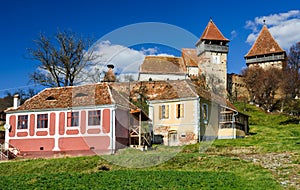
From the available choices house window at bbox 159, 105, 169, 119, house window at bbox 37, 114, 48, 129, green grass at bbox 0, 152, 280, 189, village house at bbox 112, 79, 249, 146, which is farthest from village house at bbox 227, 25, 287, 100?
green grass at bbox 0, 152, 280, 189

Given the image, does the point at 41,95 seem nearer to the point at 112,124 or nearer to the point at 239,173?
the point at 112,124

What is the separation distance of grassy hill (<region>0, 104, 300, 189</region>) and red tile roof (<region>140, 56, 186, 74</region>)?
32803mm

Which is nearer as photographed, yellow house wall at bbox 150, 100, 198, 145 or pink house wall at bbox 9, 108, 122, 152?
pink house wall at bbox 9, 108, 122, 152

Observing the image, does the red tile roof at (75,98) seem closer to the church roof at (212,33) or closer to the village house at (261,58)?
the church roof at (212,33)

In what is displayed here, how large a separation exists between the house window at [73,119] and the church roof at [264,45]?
206 feet

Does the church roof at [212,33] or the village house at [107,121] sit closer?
the village house at [107,121]

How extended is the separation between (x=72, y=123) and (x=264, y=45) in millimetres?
65730

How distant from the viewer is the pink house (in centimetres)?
2606

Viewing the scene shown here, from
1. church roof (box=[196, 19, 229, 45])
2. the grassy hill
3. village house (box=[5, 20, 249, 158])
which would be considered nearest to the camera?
the grassy hill

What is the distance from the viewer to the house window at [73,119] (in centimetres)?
2695

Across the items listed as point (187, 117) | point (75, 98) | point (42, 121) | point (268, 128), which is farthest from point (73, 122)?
point (268, 128)

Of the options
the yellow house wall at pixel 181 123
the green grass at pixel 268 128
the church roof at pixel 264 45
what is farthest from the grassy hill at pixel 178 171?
the church roof at pixel 264 45

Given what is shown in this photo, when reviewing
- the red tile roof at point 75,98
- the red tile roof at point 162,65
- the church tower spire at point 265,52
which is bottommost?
the red tile roof at point 75,98

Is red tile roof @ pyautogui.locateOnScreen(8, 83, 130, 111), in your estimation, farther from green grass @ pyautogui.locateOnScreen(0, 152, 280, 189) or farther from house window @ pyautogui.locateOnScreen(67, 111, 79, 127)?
green grass @ pyautogui.locateOnScreen(0, 152, 280, 189)
